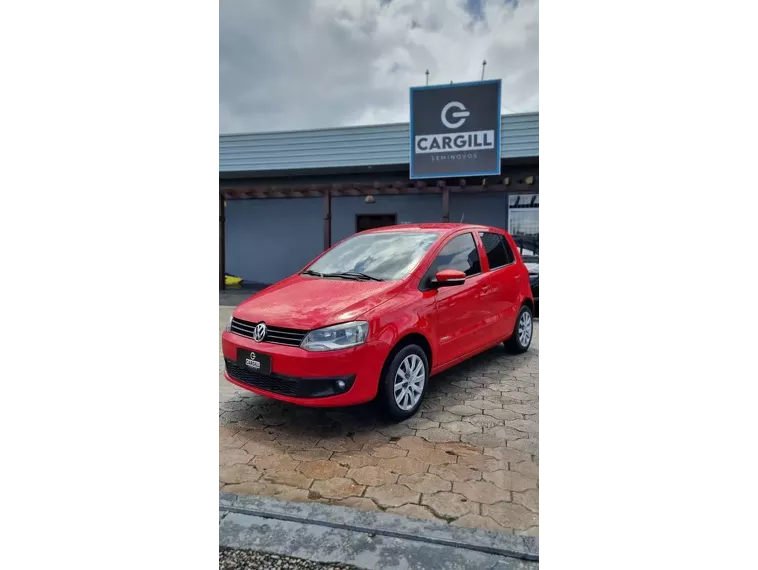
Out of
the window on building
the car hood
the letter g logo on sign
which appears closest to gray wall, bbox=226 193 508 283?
the window on building

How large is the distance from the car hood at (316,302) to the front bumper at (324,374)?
21cm

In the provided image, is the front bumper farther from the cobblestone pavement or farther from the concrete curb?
the concrete curb

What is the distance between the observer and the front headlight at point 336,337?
10.00 ft

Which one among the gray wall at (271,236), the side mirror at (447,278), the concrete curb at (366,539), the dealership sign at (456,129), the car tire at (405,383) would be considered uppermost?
the dealership sign at (456,129)

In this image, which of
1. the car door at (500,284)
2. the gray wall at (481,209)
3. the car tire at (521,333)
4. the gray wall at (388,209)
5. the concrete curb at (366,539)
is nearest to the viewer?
the concrete curb at (366,539)

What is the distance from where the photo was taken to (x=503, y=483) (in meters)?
2.58

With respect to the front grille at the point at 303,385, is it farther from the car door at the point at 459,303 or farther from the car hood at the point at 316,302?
the car door at the point at 459,303

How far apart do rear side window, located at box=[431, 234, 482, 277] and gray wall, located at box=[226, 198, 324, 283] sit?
315 inches

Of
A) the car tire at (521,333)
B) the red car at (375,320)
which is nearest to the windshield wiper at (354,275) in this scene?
the red car at (375,320)

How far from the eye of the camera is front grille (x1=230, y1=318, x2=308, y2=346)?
10.2 feet
